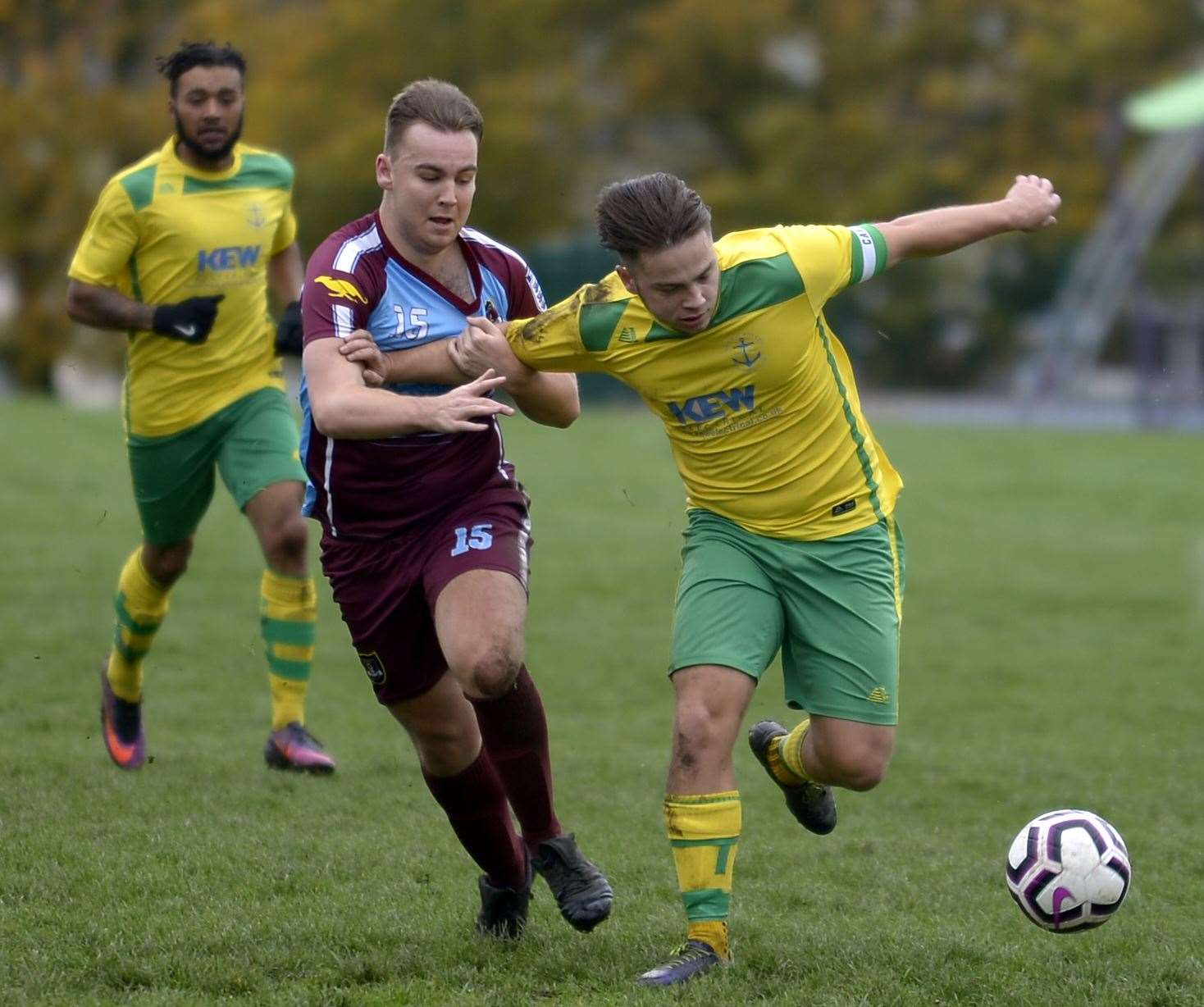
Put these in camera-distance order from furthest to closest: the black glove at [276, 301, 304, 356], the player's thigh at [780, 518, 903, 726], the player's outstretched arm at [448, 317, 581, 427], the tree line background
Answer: the tree line background < the black glove at [276, 301, 304, 356] < the player's thigh at [780, 518, 903, 726] < the player's outstretched arm at [448, 317, 581, 427]

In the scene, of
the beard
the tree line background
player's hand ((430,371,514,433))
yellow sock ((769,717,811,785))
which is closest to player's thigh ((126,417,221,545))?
the beard

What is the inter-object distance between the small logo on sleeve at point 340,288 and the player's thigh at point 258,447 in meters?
2.33

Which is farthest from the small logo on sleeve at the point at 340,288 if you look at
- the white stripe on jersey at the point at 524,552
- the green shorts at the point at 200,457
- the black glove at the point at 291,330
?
the green shorts at the point at 200,457

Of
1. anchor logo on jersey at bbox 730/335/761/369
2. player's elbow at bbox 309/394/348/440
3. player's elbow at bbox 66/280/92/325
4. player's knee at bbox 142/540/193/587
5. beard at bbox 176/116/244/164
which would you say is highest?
beard at bbox 176/116/244/164

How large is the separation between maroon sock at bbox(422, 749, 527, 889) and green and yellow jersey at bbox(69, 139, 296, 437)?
2.73 m

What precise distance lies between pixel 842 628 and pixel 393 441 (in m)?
1.37

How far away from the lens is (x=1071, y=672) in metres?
10.0

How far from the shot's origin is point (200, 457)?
7.20m

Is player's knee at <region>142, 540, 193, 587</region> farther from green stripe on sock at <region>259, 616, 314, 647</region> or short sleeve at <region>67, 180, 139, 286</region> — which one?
short sleeve at <region>67, 180, 139, 286</region>

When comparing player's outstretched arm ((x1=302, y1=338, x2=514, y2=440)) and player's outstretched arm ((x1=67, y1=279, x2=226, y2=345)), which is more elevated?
player's outstretched arm ((x1=67, y1=279, x2=226, y2=345))

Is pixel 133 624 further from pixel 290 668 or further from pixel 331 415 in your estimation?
pixel 331 415

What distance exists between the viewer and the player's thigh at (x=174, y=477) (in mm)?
7172

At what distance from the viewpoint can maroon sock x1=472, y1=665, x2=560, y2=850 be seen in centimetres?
488

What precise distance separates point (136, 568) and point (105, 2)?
106ft
